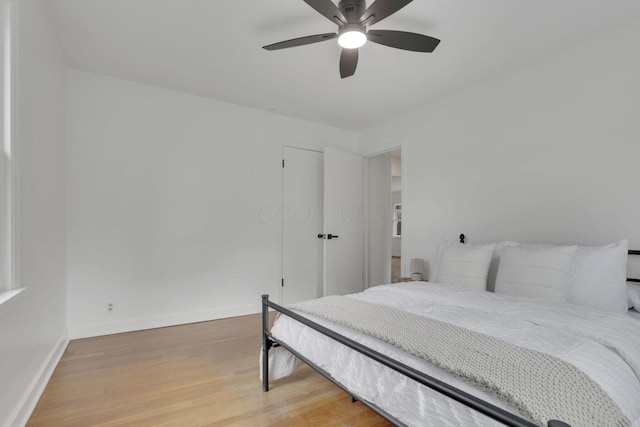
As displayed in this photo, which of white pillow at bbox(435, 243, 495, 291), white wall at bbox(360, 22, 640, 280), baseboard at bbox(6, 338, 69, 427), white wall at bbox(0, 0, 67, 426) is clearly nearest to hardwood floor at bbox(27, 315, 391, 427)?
baseboard at bbox(6, 338, 69, 427)

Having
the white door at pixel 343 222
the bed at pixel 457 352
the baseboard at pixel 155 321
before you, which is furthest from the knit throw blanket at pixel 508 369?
the white door at pixel 343 222

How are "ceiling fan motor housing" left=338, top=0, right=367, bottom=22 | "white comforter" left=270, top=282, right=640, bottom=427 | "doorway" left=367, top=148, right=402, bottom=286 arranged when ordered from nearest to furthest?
1. "white comforter" left=270, top=282, right=640, bottom=427
2. "ceiling fan motor housing" left=338, top=0, right=367, bottom=22
3. "doorway" left=367, top=148, right=402, bottom=286

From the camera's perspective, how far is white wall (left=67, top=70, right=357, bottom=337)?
311 cm

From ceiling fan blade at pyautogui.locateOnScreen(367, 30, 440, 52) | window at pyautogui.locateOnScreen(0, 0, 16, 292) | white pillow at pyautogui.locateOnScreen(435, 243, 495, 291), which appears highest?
ceiling fan blade at pyautogui.locateOnScreen(367, 30, 440, 52)

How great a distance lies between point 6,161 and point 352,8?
6.39 feet

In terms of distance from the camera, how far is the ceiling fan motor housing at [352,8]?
1.85 metres

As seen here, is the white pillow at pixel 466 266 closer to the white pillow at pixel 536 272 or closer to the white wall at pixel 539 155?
the white pillow at pixel 536 272

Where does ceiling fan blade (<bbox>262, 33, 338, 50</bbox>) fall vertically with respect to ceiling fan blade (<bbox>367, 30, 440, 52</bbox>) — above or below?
below

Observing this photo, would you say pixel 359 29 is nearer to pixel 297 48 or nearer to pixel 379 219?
pixel 297 48

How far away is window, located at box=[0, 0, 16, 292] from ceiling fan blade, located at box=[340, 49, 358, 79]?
1846 mm

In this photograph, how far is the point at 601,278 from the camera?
2.03 meters

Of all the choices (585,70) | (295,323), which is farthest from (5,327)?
(585,70)

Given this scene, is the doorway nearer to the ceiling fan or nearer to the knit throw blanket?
the ceiling fan

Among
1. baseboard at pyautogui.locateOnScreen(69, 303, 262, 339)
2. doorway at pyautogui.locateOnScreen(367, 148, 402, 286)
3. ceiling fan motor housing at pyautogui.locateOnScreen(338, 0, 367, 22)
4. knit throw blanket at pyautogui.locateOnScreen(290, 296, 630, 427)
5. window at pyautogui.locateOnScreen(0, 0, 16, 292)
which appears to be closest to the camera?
knit throw blanket at pyautogui.locateOnScreen(290, 296, 630, 427)
